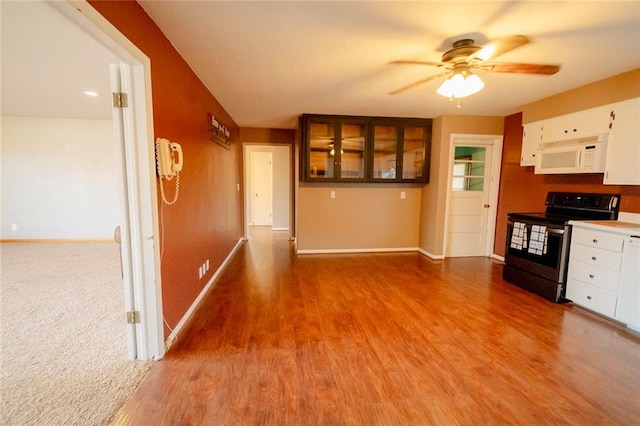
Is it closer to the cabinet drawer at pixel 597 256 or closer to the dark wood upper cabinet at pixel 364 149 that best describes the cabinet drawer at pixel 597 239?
the cabinet drawer at pixel 597 256

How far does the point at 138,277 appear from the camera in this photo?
6.15ft

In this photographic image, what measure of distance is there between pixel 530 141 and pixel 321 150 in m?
2.99

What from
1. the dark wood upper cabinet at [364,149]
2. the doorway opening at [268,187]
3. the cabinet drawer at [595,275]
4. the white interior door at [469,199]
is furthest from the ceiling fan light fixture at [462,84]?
the doorway opening at [268,187]

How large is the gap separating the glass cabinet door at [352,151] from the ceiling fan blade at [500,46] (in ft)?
8.10

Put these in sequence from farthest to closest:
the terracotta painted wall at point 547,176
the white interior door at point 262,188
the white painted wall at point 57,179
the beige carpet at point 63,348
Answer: the white interior door at point 262,188 → the white painted wall at point 57,179 → the terracotta painted wall at point 547,176 → the beige carpet at point 63,348

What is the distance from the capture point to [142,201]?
1.83 metres

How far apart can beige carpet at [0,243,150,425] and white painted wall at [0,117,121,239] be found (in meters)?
1.80

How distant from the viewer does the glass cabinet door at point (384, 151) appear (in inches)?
182

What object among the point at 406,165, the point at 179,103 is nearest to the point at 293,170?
the point at 406,165

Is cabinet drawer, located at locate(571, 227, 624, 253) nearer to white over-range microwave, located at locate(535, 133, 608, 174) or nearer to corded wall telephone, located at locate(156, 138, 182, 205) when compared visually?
white over-range microwave, located at locate(535, 133, 608, 174)

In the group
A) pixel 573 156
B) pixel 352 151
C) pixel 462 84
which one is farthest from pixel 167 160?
pixel 573 156

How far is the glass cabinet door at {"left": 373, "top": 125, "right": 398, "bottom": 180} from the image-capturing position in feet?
15.2

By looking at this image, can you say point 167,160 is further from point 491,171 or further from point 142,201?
point 491,171

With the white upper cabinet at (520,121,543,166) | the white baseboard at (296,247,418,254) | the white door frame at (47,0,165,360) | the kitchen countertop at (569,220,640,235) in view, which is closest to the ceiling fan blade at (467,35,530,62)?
the kitchen countertop at (569,220,640,235)
